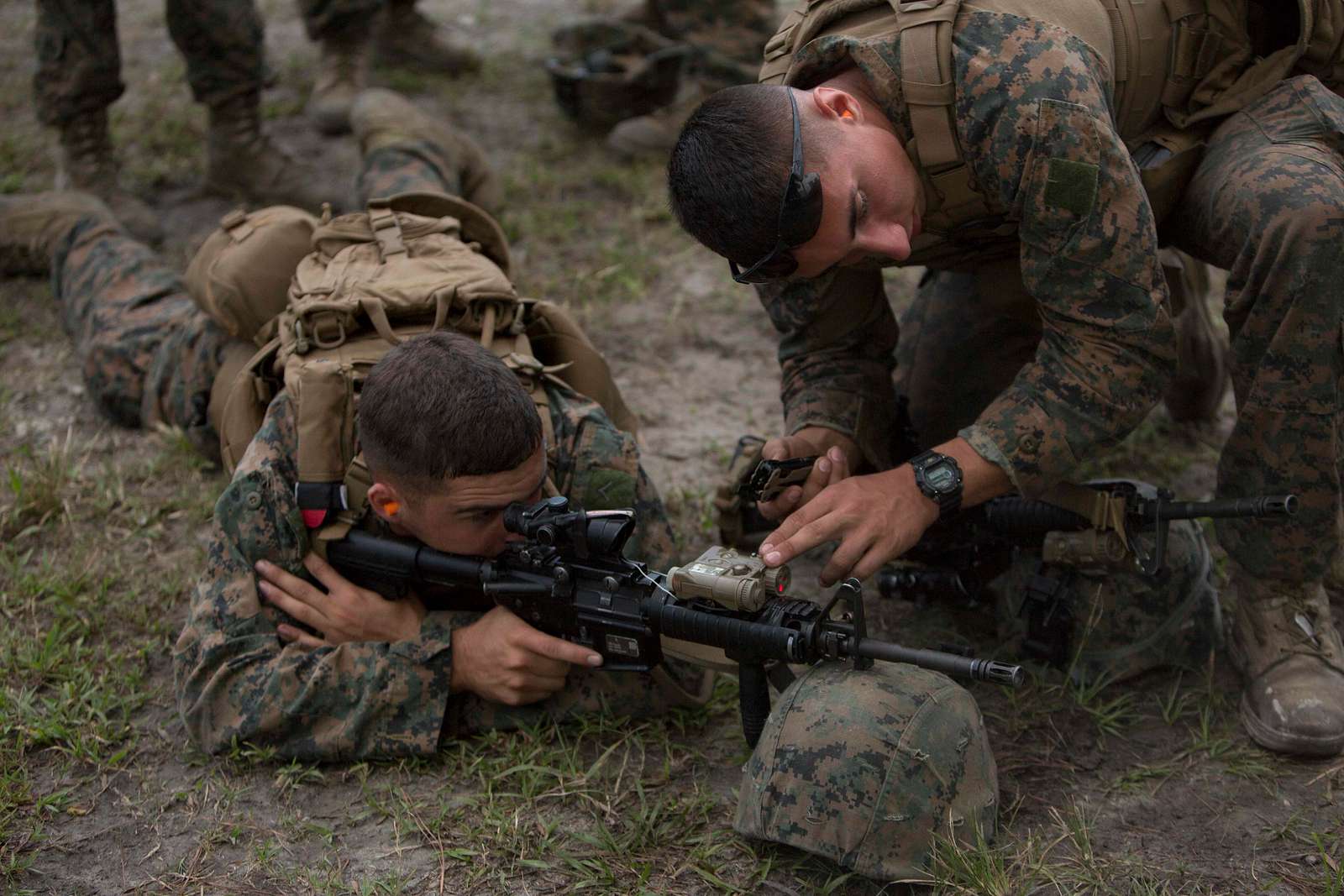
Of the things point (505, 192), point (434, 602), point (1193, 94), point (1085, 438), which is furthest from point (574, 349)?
point (505, 192)

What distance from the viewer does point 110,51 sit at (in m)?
6.53

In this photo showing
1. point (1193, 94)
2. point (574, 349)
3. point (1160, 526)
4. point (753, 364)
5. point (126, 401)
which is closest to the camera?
point (1160, 526)

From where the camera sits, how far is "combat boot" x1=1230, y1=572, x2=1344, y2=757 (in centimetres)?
343

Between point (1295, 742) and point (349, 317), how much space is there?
297cm

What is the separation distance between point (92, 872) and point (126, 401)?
2.66m

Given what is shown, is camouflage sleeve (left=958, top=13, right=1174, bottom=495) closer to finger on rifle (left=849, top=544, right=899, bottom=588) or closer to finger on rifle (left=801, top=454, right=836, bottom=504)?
finger on rifle (left=849, top=544, right=899, bottom=588)

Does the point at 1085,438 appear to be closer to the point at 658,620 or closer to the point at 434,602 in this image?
the point at 658,620

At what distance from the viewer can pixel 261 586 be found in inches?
141

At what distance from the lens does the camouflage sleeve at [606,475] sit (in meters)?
3.72

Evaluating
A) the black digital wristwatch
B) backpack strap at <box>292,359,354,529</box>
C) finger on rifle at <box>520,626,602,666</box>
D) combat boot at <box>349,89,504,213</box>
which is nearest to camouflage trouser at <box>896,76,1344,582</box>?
the black digital wristwatch

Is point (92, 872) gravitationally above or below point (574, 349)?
below

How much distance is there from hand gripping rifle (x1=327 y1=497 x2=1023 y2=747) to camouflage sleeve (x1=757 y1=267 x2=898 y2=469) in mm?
989

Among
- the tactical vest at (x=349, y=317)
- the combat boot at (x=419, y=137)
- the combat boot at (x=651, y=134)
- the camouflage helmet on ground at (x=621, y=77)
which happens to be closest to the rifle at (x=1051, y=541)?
the tactical vest at (x=349, y=317)

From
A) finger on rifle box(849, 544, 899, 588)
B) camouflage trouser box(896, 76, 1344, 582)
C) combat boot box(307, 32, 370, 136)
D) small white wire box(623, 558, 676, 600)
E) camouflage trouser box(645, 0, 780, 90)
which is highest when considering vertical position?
camouflage trouser box(896, 76, 1344, 582)
